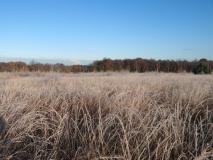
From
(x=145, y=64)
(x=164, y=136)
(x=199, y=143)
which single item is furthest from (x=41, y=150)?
(x=145, y=64)

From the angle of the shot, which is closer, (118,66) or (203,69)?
(203,69)

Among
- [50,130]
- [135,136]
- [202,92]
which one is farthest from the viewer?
[202,92]

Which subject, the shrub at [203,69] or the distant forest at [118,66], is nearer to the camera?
the shrub at [203,69]

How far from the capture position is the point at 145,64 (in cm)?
3512

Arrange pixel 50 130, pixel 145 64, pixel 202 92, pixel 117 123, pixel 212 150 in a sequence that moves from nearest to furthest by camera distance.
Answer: pixel 212 150
pixel 117 123
pixel 50 130
pixel 202 92
pixel 145 64

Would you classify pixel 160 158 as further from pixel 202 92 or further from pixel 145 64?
pixel 145 64

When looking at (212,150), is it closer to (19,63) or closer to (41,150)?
(41,150)

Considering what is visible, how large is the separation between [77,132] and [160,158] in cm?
90

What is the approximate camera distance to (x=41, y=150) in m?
2.82

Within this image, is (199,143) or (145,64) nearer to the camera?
(199,143)

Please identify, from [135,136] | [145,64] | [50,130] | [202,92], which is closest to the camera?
[135,136]

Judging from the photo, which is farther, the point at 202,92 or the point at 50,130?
the point at 202,92

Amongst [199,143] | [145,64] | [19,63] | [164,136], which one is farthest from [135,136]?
[19,63]

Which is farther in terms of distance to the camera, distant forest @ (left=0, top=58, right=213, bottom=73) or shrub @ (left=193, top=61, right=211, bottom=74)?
distant forest @ (left=0, top=58, right=213, bottom=73)
